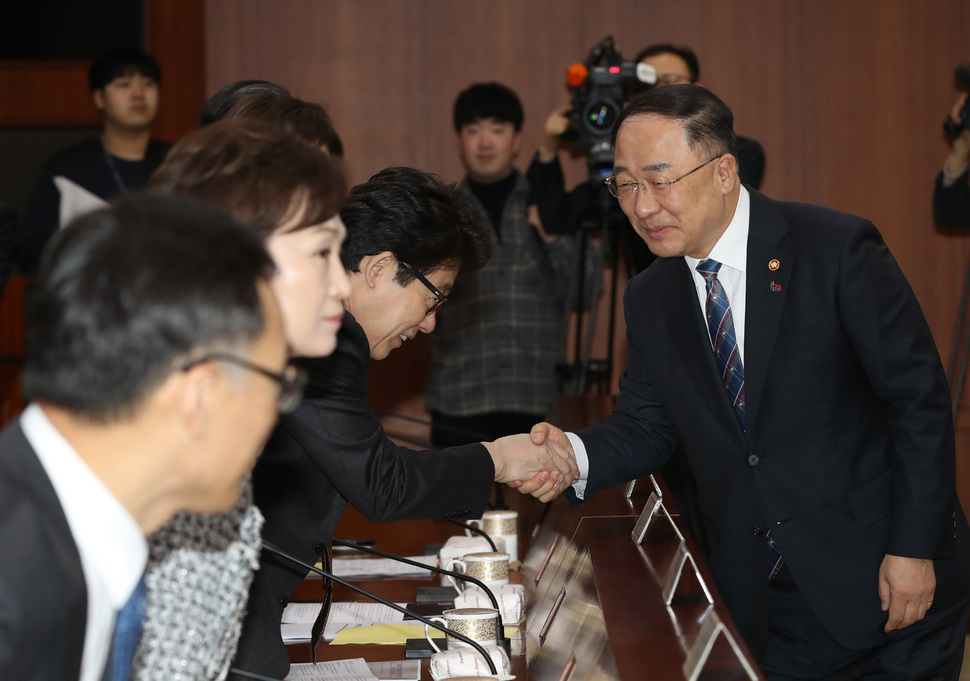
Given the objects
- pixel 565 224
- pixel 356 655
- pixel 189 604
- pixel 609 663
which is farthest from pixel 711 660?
pixel 565 224

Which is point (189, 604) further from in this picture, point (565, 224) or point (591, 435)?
point (565, 224)

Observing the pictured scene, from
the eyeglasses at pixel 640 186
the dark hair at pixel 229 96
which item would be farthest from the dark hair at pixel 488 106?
the eyeglasses at pixel 640 186

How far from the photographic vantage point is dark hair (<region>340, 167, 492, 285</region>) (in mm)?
1562

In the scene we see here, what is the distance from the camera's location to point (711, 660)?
36.6 inches

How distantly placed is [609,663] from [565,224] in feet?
7.42

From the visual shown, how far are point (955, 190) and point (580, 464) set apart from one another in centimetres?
211

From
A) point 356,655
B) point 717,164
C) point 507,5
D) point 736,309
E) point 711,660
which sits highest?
point 507,5

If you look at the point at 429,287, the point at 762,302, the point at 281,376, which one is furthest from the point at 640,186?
the point at 281,376

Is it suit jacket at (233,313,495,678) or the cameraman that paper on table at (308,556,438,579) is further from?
the cameraman

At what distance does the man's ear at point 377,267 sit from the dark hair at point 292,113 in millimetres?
250

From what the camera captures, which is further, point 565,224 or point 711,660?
point 565,224

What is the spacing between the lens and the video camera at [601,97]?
297 centimetres

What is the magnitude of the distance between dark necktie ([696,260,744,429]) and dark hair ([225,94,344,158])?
699mm

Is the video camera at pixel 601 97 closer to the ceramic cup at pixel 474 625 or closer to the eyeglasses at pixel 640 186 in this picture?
the eyeglasses at pixel 640 186
